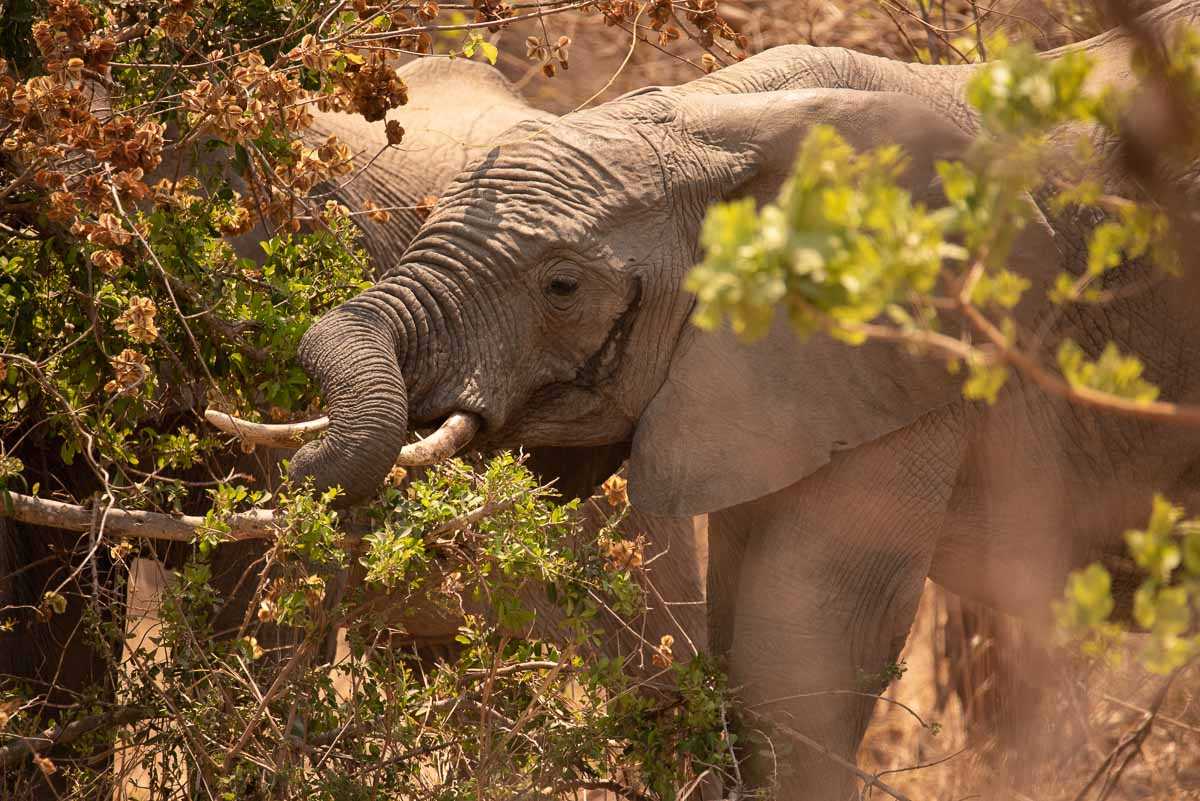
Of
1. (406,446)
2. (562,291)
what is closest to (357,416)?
(406,446)

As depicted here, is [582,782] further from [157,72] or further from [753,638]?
[157,72]

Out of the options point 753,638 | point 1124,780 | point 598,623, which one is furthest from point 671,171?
point 1124,780

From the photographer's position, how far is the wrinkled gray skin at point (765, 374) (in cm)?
327

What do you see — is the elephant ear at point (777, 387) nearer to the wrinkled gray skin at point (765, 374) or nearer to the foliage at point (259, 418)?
the wrinkled gray skin at point (765, 374)

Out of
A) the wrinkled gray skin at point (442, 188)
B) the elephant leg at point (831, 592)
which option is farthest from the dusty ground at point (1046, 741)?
the elephant leg at point (831, 592)

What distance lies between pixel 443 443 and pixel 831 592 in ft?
2.83

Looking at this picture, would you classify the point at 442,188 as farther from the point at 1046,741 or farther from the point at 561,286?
the point at 1046,741

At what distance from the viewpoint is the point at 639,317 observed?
11.0 feet

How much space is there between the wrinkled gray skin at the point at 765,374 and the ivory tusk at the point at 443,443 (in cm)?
4

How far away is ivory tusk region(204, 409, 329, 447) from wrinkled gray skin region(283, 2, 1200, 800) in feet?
0.44

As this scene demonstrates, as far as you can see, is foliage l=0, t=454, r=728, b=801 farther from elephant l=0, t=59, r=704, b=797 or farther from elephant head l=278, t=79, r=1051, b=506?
elephant l=0, t=59, r=704, b=797

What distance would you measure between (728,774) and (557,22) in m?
4.64

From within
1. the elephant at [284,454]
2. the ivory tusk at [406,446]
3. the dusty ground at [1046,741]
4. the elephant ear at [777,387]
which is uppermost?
the elephant ear at [777,387]

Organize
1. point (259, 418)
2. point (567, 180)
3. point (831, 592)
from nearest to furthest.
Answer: point (567, 180) → point (831, 592) → point (259, 418)
